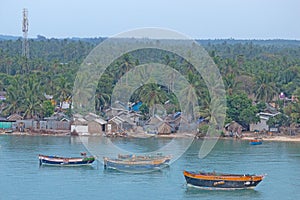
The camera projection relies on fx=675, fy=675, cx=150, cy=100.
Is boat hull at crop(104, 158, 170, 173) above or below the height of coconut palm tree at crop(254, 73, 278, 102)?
below

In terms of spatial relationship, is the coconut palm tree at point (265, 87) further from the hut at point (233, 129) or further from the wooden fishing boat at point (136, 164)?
the wooden fishing boat at point (136, 164)

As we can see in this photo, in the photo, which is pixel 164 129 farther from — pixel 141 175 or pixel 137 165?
pixel 141 175

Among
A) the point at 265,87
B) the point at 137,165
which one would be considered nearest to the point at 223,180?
the point at 137,165

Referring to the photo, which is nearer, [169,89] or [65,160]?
[65,160]

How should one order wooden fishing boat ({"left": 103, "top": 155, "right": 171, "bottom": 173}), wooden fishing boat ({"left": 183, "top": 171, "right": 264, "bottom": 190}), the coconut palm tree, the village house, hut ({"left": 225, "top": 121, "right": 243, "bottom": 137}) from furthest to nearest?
the coconut palm tree, the village house, hut ({"left": 225, "top": 121, "right": 243, "bottom": 137}), wooden fishing boat ({"left": 103, "top": 155, "right": 171, "bottom": 173}), wooden fishing boat ({"left": 183, "top": 171, "right": 264, "bottom": 190})

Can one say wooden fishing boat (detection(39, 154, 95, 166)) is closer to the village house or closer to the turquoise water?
the turquoise water

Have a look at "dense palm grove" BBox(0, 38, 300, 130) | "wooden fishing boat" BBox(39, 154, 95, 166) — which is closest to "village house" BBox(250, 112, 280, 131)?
"dense palm grove" BBox(0, 38, 300, 130)
